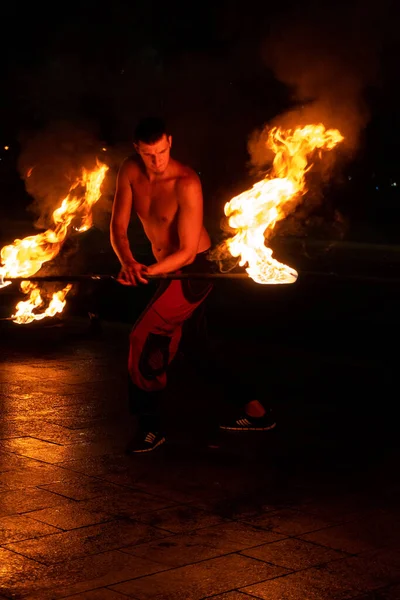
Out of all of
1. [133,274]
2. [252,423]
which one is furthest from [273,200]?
[252,423]

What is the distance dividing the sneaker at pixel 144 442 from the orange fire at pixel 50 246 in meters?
1.99

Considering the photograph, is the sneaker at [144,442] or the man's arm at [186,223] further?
the man's arm at [186,223]

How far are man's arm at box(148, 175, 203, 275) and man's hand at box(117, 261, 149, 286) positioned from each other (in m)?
0.20

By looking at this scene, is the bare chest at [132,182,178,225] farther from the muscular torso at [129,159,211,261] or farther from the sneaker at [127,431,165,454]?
the sneaker at [127,431,165,454]

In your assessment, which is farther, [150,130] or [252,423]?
[252,423]

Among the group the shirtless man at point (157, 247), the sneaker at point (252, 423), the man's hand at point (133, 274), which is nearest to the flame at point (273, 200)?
the shirtless man at point (157, 247)

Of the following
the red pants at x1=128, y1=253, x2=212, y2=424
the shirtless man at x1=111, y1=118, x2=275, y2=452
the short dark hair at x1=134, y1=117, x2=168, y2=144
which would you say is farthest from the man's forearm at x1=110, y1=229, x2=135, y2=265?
the short dark hair at x1=134, y1=117, x2=168, y2=144

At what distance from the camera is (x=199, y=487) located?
555 centimetres

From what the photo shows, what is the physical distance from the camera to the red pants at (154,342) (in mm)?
6469

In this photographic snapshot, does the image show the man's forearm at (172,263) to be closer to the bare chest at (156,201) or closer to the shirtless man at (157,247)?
the shirtless man at (157,247)

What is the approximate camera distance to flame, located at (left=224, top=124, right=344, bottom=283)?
6.84m

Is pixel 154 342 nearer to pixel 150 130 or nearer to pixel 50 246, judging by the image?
pixel 150 130

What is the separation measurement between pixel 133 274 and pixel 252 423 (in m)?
1.37

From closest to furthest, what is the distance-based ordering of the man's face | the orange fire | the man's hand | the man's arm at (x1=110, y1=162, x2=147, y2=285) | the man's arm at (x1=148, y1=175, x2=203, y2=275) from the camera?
the man's hand < the man's face < the man's arm at (x1=148, y1=175, x2=203, y2=275) < the man's arm at (x1=110, y1=162, x2=147, y2=285) < the orange fire
